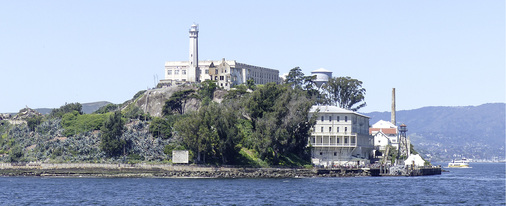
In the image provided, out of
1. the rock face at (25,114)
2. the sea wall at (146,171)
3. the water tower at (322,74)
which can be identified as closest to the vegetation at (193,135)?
the sea wall at (146,171)

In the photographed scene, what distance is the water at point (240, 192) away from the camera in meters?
72.0

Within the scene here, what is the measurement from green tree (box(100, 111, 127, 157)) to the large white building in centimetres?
4152

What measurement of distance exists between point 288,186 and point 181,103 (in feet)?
174

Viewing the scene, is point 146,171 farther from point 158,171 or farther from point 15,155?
point 15,155

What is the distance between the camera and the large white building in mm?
154500

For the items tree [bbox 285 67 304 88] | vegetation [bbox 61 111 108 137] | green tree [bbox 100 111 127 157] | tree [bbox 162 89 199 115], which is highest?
tree [bbox 285 67 304 88]

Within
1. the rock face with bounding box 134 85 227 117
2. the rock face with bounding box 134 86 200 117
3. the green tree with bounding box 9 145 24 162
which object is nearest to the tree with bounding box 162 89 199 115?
the rock face with bounding box 134 85 227 117

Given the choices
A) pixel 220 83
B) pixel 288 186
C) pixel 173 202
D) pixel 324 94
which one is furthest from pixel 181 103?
pixel 173 202

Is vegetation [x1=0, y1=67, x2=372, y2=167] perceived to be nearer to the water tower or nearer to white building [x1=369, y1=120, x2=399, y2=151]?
white building [x1=369, y1=120, x2=399, y2=151]

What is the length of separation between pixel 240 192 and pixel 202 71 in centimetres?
8129

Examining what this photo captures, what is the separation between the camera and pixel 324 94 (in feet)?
470

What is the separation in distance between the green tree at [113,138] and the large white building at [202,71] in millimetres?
41518

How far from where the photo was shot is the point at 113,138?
4350 inches

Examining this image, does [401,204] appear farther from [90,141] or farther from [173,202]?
[90,141]
